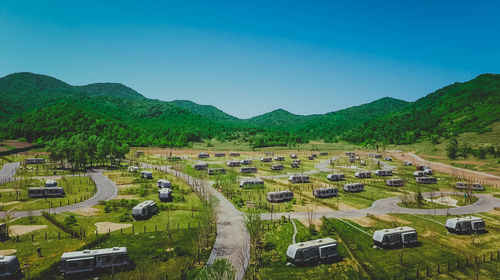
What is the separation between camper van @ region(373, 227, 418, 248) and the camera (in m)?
38.5

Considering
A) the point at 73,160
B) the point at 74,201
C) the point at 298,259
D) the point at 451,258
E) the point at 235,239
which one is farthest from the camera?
the point at 73,160

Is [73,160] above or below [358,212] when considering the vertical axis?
above

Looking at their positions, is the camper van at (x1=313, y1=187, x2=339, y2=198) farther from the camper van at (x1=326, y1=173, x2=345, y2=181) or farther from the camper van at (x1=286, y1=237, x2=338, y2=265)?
the camper van at (x1=286, y1=237, x2=338, y2=265)

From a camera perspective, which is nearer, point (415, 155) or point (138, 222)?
point (138, 222)

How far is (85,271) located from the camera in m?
30.6

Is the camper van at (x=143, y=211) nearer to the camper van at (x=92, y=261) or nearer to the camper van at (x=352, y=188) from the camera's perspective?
the camper van at (x=92, y=261)

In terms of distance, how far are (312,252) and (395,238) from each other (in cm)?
1264

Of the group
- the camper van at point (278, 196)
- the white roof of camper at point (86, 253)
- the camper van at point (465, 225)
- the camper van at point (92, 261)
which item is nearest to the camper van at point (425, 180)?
the camper van at point (465, 225)

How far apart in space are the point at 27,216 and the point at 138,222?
18.4 meters

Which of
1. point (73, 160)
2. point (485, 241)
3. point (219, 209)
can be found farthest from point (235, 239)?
point (73, 160)

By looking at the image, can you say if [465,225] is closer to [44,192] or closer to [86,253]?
[86,253]

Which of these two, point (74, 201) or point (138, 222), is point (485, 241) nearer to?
point (138, 222)

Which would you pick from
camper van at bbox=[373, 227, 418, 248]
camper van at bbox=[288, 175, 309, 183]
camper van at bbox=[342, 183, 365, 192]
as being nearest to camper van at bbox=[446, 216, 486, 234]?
camper van at bbox=[373, 227, 418, 248]

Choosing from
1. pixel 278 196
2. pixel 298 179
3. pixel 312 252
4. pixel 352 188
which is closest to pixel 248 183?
pixel 278 196
